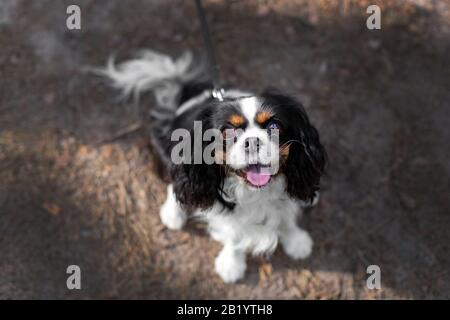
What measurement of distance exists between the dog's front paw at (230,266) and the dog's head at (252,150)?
1.93 ft

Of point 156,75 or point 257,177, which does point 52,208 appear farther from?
point 257,177

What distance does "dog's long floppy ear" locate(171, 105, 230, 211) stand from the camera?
2657mm

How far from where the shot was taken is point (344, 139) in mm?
3768

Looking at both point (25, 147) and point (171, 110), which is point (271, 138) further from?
point (25, 147)

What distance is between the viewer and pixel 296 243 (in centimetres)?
341

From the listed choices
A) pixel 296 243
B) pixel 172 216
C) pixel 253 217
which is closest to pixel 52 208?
pixel 172 216

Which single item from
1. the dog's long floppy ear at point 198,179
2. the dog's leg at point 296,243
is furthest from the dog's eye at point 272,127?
the dog's leg at point 296,243

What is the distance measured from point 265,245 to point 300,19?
1.89 m

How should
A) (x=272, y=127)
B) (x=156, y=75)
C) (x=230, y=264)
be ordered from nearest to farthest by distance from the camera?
1. (x=272, y=127)
2. (x=230, y=264)
3. (x=156, y=75)

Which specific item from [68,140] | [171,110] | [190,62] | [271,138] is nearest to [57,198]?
[68,140]

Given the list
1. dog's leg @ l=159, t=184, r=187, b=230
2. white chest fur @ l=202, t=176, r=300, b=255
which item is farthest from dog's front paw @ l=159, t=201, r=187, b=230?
white chest fur @ l=202, t=176, r=300, b=255

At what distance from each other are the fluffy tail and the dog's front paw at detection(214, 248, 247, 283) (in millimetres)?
1016

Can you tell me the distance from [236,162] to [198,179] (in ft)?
1.15

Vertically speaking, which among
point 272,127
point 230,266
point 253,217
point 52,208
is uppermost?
point 272,127
